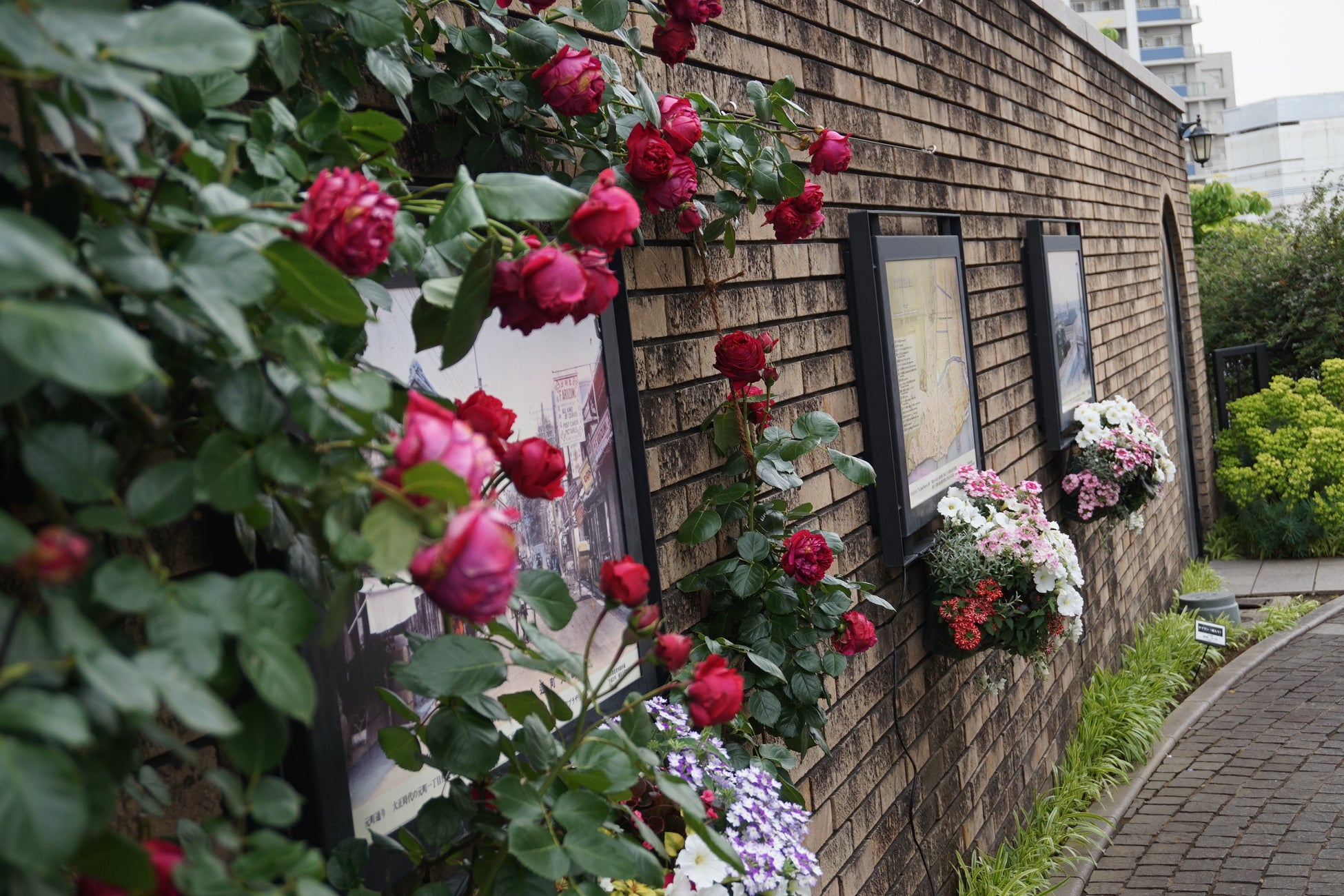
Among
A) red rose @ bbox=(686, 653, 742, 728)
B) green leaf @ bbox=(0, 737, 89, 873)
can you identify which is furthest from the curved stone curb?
green leaf @ bbox=(0, 737, 89, 873)

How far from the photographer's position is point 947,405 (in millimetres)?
3842

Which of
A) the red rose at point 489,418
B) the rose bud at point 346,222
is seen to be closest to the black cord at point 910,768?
the red rose at point 489,418

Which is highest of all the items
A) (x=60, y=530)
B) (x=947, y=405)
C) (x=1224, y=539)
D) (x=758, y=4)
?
(x=758, y=4)

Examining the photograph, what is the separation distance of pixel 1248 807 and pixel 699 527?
3826 mm

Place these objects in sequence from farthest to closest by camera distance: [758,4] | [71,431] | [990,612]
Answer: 1. [990,612]
2. [758,4]
3. [71,431]

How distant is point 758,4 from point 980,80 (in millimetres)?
2220

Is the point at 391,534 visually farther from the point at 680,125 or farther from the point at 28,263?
the point at 680,125

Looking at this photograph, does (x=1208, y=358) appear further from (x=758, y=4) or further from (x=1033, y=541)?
(x=758, y=4)

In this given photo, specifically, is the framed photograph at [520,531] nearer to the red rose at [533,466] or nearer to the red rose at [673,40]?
the red rose at [533,466]

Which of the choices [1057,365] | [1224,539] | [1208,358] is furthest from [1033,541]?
[1208,358]

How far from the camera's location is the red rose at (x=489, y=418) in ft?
3.87

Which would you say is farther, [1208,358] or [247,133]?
[1208,358]

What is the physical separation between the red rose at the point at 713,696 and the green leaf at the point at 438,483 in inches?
21.7

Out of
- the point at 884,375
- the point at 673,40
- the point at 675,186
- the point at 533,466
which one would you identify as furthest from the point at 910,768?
the point at 533,466
